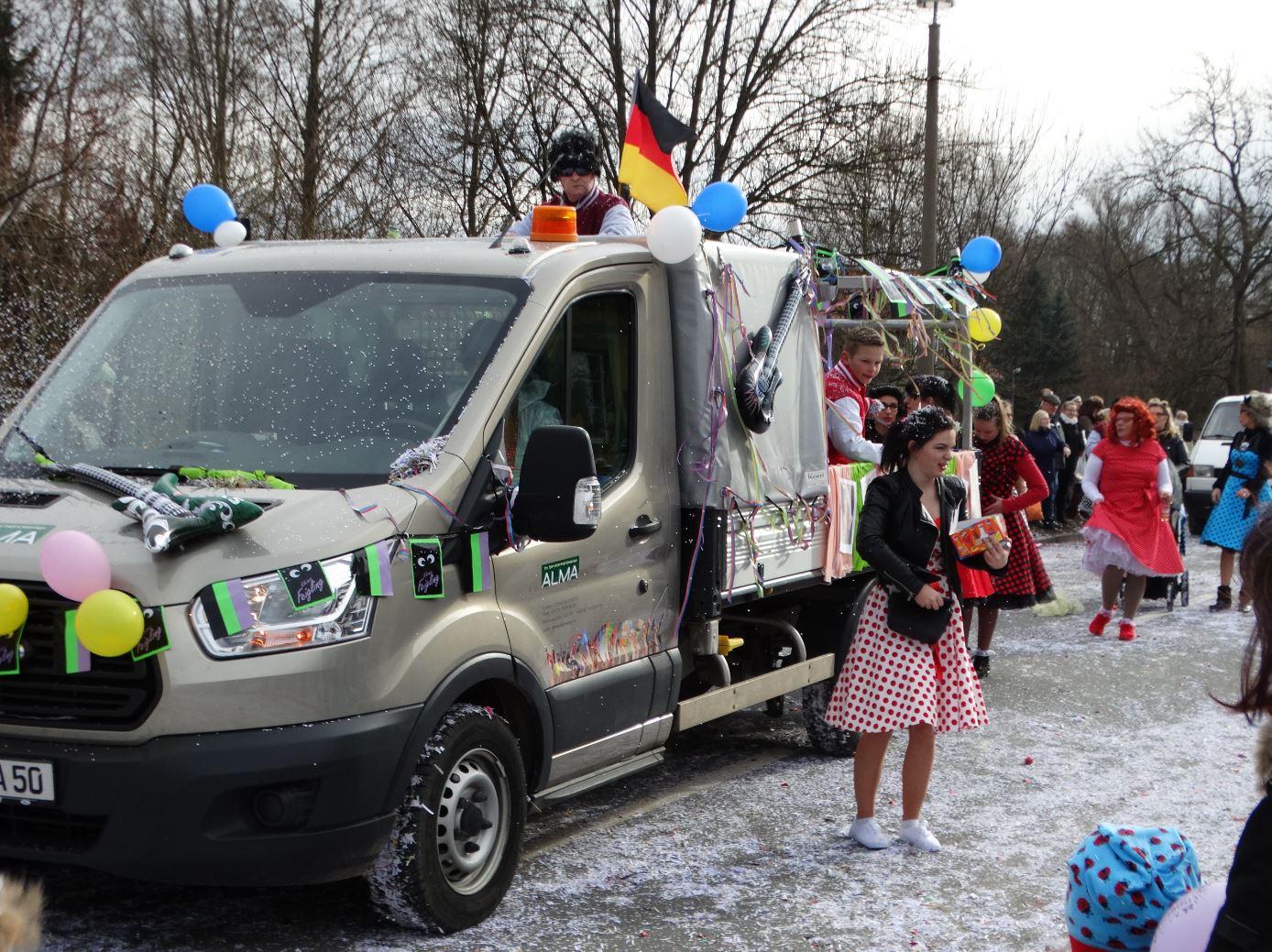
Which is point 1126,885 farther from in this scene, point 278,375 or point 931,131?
point 931,131

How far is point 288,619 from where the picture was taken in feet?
12.6

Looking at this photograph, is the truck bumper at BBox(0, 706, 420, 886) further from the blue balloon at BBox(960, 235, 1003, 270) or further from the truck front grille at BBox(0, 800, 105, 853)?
the blue balloon at BBox(960, 235, 1003, 270)

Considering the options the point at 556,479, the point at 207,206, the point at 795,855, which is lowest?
the point at 795,855

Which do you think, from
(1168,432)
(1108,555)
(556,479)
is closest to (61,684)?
(556,479)

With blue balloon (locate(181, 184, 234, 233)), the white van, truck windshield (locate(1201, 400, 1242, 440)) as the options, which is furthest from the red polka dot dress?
truck windshield (locate(1201, 400, 1242, 440))

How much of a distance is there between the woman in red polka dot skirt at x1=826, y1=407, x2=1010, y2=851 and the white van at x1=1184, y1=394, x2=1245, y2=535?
1541 cm

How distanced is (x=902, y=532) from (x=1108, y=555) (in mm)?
6462

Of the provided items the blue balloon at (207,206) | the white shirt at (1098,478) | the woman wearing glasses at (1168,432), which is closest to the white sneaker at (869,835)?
the blue balloon at (207,206)

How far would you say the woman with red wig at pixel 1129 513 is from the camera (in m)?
11.1

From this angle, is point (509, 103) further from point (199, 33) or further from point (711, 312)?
point (711, 312)

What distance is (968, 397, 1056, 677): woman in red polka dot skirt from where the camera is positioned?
9461 millimetres

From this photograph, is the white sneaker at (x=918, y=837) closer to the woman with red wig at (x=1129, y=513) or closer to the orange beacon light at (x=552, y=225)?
the orange beacon light at (x=552, y=225)

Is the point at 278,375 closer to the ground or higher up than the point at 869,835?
higher up

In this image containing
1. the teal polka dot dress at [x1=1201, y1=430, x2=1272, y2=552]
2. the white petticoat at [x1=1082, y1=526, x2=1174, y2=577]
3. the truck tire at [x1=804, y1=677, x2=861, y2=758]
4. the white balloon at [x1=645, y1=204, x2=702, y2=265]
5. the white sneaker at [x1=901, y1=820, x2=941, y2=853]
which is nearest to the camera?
the white balloon at [x1=645, y1=204, x2=702, y2=265]
